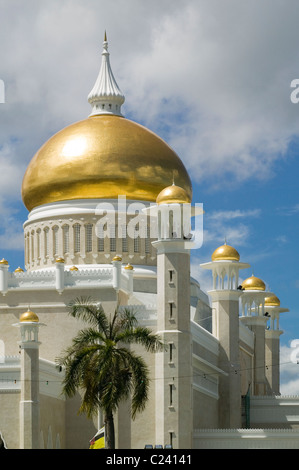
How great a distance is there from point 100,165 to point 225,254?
6.73 meters

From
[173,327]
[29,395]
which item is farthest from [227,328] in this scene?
[29,395]

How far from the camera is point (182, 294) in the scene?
46.5 m

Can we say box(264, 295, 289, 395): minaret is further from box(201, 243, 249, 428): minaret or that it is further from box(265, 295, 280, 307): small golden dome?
box(201, 243, 249, 428): minaret

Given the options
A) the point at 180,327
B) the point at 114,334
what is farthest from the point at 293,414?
the point at 114,334

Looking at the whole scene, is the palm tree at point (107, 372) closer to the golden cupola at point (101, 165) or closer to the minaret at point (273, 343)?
the golden cupola at point (101, 165)

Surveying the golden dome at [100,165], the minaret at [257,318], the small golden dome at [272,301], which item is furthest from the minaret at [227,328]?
the small golden dome at [272,301]

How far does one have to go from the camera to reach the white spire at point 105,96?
57531 mm

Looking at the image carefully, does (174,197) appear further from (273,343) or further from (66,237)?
(273,343)

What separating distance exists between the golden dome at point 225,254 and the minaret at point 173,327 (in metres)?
6.15

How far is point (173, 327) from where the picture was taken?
151ft

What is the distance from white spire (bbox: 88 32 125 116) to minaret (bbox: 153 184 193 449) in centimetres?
1087

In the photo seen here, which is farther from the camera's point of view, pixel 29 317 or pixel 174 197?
pixel 174 197

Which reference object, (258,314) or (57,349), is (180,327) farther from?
(258,314)
